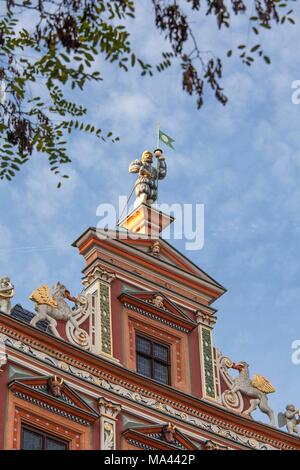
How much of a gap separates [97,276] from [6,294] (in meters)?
2.76

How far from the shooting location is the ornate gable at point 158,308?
2609cm

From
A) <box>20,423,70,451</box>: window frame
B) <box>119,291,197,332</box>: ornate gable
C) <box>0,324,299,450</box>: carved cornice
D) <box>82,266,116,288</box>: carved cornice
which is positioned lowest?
<box>20,423,70,451</box>: window frame

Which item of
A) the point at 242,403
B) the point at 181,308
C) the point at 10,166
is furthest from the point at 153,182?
the point at 10,166

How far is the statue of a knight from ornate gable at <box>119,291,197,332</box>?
2663mm

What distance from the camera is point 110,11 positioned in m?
14.7

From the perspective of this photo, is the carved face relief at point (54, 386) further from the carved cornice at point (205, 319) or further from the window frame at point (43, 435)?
the carved cornice at point (205, 319)

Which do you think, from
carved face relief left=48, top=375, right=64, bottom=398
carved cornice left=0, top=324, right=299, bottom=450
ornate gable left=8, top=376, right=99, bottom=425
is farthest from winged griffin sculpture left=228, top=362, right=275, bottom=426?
carved face relief left=48, top=375, right=64, bottom=398

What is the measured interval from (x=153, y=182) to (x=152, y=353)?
4.59 meters

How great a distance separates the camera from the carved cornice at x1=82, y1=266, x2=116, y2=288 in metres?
26.0

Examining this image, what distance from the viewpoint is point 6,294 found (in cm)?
2366

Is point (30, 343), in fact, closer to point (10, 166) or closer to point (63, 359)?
point (63, 359)

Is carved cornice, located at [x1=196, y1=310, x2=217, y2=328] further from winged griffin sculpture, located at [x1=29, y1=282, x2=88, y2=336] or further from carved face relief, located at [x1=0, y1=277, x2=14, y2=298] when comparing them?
carved face relief, located at [x1=0, y1=277, x2=14, y2=298]

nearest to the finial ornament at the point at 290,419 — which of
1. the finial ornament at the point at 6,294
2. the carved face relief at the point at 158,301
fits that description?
the carved face relief at the point at 158,301

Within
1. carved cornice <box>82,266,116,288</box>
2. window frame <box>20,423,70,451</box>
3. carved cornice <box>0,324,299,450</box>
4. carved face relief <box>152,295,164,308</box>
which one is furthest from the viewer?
carved face relief <box>152,295,164,308</box>
